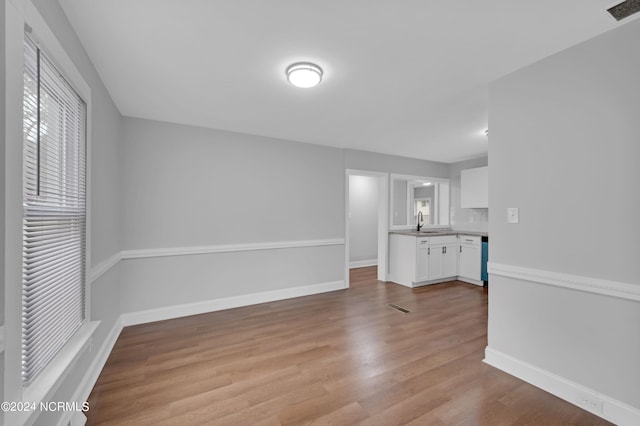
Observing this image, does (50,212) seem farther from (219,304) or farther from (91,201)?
(219,304)

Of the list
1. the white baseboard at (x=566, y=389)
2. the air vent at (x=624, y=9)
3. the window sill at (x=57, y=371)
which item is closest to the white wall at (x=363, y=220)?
the white baseboard at (x=566, y=389)

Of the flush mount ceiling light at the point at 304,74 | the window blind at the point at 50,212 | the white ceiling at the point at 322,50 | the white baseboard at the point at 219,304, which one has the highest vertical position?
the white ceiling at the point at 322,50

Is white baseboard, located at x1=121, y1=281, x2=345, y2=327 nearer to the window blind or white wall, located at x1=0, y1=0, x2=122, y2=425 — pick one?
white wall, located at x1=0, y1=0, x2=122, y2=425

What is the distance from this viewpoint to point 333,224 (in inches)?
182

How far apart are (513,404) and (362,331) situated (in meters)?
1.43

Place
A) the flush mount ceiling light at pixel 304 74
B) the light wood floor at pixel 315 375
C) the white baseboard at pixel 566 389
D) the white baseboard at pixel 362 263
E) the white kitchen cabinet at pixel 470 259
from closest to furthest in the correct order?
the white baseboard at pixel 566 389 < the light wood floor at pixel 315 375 < the flush mount ceiling light at pixel 304 74 < the white kitchen cabinet at pixel 470 259 < the white baseboard at pixel 362 263

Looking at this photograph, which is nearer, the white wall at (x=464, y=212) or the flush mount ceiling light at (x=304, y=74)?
the flush mount ceiling light at (x=304, y=74)

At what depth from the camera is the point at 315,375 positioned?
2182 millimetres

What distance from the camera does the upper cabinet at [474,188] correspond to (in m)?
5.09

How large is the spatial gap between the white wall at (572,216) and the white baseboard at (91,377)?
3.09 metres

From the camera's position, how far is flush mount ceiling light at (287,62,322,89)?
2092mm

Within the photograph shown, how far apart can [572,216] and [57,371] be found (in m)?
3.28

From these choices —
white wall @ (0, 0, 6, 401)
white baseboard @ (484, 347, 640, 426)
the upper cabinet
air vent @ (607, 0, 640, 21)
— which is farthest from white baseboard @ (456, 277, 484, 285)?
white wall @ (0, 0, 6, 401)

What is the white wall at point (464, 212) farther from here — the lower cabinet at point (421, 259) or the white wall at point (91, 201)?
the white wall at point (91, 201)
